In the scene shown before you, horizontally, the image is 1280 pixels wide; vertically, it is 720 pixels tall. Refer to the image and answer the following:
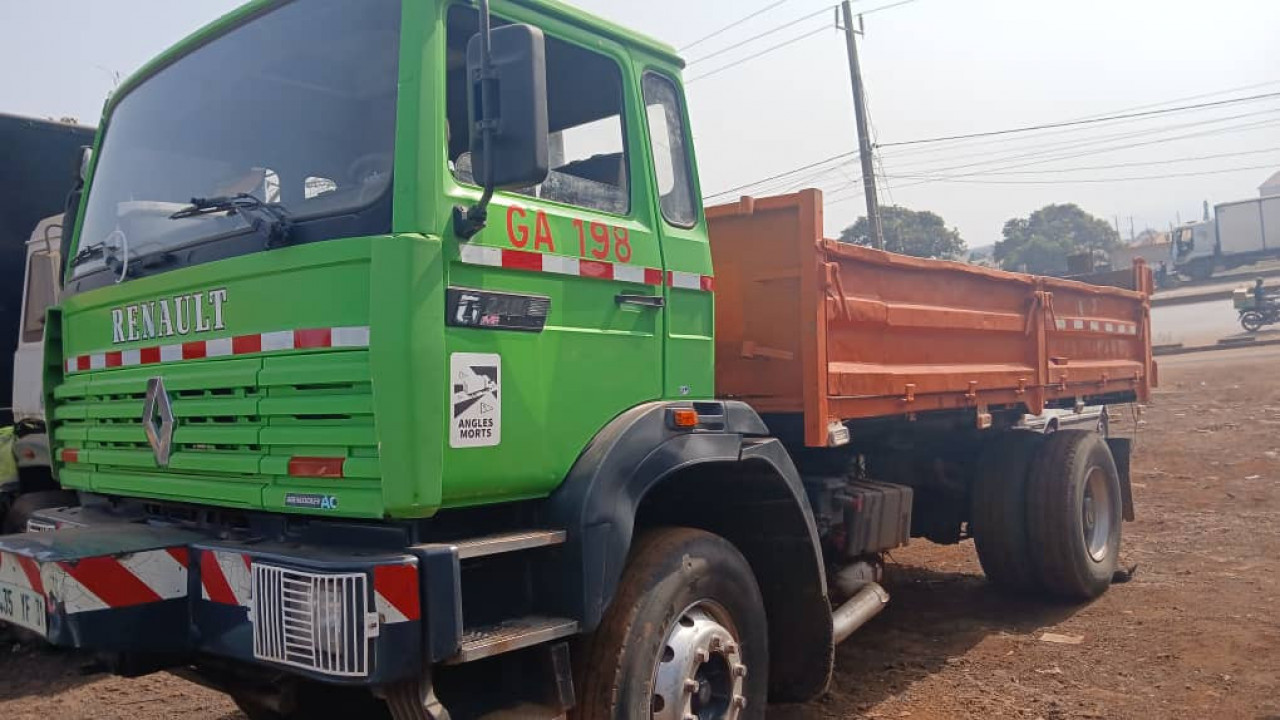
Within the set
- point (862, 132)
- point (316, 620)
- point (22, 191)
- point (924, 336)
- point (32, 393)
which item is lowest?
point (316, 620)

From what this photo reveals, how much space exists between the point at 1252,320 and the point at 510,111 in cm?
3031

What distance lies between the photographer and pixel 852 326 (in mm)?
4562

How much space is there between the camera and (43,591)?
2.88 m

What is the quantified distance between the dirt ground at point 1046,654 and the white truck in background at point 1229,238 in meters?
38.2

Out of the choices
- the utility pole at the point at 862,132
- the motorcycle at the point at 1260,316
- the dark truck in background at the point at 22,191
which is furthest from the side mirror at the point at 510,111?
the motorcycle at the point at 1260,316

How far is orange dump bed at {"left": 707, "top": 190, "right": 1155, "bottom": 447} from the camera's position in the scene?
4.29 metres

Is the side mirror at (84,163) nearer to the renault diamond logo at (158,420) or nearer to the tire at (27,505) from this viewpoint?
the renault diamond logo at (158,420)

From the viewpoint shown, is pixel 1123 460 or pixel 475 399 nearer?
pixel 475 399

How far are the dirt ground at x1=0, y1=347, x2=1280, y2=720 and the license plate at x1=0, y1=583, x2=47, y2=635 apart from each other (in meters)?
0.41

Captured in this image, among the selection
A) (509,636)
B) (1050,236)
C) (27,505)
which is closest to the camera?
(509,636)

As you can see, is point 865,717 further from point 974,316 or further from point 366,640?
point 366,640

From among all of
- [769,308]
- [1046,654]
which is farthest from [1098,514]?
[769,308]

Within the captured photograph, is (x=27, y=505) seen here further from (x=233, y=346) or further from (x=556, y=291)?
(x=556, y=291)

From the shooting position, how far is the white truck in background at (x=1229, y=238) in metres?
A: 41.0
